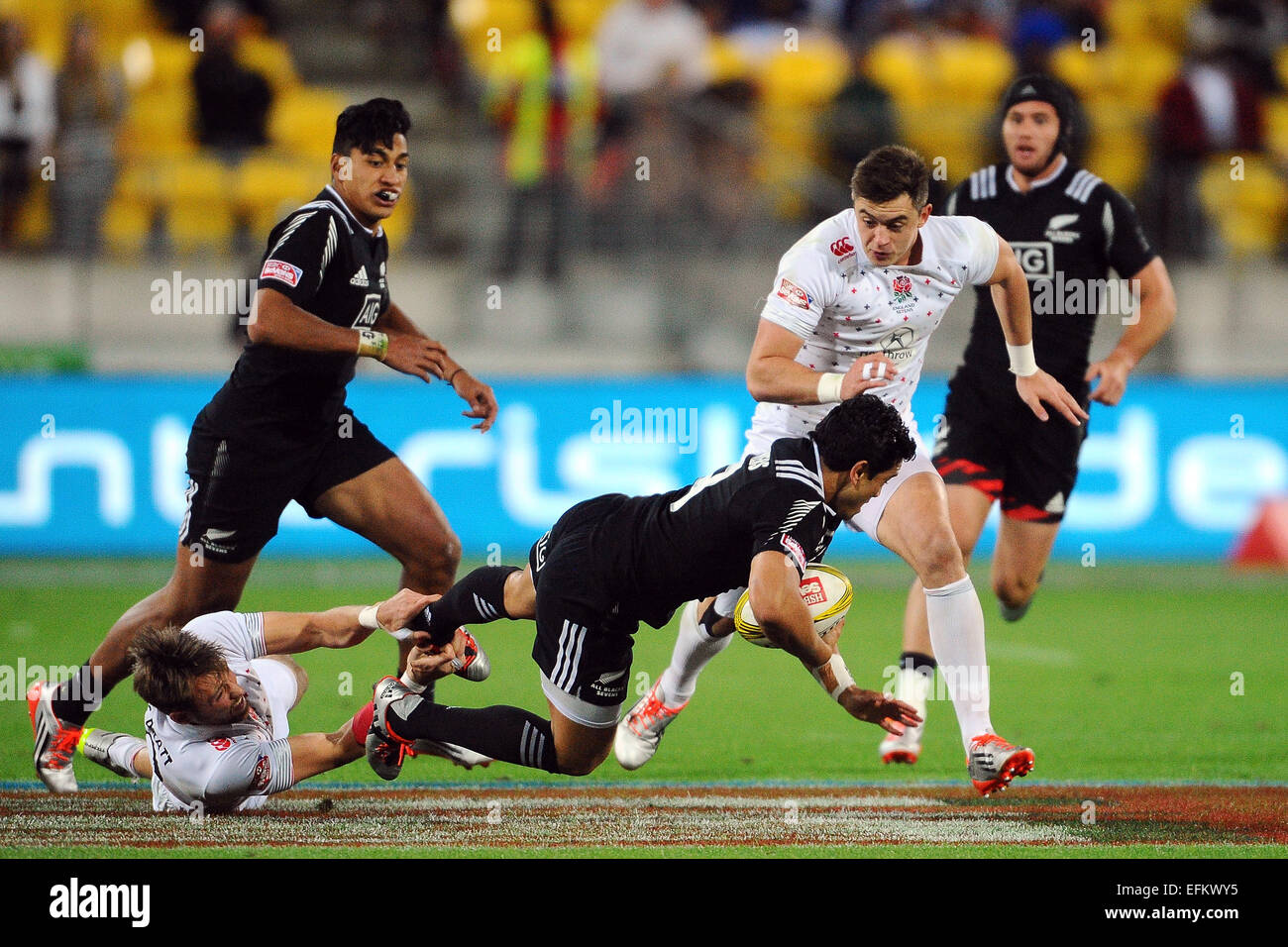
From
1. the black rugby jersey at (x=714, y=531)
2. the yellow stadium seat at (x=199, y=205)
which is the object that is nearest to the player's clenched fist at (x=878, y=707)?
the black rugby jersey at (x=714, y=531)

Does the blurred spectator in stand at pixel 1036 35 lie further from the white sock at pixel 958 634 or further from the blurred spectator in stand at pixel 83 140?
the white sock at pixel 958 634

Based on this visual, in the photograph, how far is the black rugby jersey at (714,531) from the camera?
5789 millimetres

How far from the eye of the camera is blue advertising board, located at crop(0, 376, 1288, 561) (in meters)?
14.1

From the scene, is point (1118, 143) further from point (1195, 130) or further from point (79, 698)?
point (79, 698)

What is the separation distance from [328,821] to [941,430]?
3.71m

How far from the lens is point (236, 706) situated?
20.9ft

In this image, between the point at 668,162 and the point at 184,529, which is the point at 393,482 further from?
the point at 668,162

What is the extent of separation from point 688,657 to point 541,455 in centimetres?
677

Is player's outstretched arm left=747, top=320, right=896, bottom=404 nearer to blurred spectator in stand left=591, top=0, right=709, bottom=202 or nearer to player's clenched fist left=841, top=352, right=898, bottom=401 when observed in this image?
player's clenched fist left=841, top=352, right=898, bottom=401

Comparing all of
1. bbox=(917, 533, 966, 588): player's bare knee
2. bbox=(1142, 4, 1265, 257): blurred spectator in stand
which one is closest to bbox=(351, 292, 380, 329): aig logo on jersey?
bbox=(917, 533, 966, 588): player's bare knee

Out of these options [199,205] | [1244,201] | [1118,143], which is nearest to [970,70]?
[1118,143]

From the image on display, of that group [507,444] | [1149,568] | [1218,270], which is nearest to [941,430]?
[507,444]

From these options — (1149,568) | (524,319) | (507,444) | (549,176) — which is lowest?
(1149,568)

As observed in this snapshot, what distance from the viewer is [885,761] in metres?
7.88
